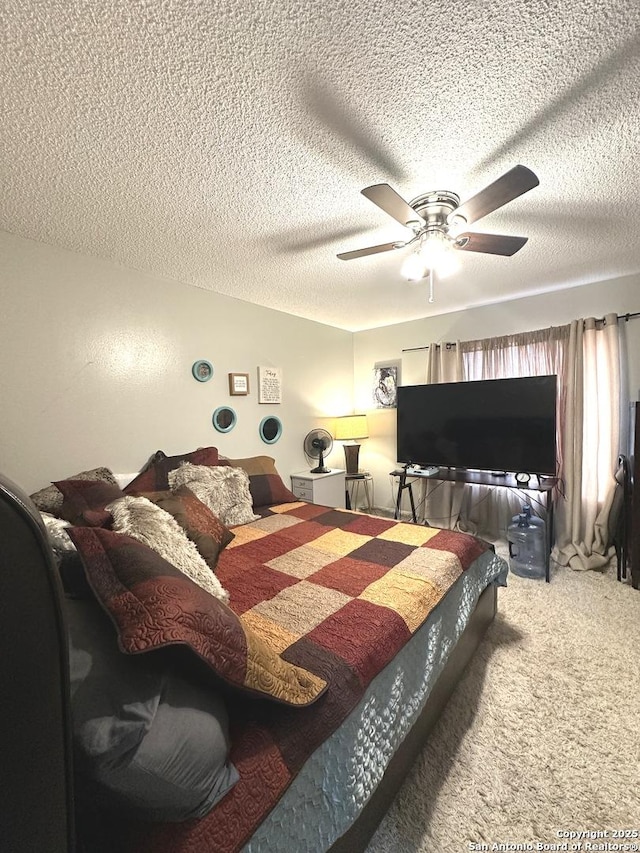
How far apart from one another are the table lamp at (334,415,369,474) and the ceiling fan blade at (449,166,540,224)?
2.62 m

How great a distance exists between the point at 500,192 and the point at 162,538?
6.04 ft

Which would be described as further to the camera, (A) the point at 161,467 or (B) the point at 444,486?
(B) the point at 444,486

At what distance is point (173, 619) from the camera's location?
0.74 m

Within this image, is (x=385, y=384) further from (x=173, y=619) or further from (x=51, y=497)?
(x=173, y=619)

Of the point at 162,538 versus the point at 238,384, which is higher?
the point at 238,384

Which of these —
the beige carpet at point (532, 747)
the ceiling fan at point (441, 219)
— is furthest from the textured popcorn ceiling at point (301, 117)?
the beige carpet at point (532, 747)

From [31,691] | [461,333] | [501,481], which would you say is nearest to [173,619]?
[31,691]

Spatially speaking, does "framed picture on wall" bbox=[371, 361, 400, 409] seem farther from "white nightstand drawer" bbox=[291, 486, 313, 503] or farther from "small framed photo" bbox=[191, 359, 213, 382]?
"small framed photo" bbox=[191, 359, 213, 382]

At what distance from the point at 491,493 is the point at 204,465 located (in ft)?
9.16

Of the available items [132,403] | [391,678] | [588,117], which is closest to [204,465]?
[132,403]

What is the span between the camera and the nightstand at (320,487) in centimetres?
356

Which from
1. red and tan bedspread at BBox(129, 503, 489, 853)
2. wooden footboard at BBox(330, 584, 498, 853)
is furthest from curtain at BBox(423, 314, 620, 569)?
red and tan bedspread at BBox(129, 503, 489, 853)

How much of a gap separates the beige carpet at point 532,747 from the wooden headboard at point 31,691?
3.76 ft

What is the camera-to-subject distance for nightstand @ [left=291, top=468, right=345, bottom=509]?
140 inches
